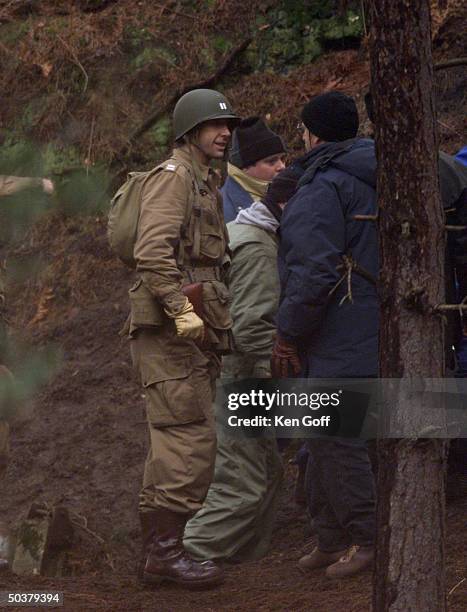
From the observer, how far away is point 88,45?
10180mm

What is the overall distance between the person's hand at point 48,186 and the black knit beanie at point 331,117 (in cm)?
145

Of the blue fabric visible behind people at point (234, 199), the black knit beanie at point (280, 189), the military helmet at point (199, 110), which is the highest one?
the military helmet at point (199, 110)

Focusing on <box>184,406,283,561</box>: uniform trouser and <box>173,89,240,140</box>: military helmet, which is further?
<box>184,406,283,561</box>: uniform trouser

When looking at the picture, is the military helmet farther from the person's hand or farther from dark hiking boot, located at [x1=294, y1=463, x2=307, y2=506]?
dark hiking boot, located at [x1=294, y1=463, x2=307, y2=506]

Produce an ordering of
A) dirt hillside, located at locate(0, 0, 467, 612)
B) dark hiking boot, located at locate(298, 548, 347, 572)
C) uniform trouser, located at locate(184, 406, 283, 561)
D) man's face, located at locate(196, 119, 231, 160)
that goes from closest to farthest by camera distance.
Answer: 1. dark hiking boot, located at locate(298, 548, 347, 572)
2. man's face, located at locate(196, 119, 231, 160)
3. dirt hillside, located at locate(0, 0, 467, 612)
4. uniform trouser, located at locate(184, 406, 283, 561)

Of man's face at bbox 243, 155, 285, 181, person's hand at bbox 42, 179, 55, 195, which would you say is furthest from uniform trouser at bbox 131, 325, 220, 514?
man's face at bbox 243, 155, 285, 181

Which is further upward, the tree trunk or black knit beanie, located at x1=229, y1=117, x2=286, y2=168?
black knit beanie, located at x1=229, y1=117, x2=286, y2=168

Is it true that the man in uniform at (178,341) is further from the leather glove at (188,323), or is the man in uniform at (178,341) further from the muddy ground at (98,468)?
the muddy ground at (98,468)

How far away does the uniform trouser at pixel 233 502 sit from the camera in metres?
5.50

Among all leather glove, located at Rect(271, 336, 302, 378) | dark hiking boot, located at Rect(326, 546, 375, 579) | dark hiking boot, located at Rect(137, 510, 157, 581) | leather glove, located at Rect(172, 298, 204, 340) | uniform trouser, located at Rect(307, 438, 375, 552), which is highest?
leather glove, located at Rect(172, 298, 204, 340)

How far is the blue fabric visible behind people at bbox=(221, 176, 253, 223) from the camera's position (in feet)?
19.1

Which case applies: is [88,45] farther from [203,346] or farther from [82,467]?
[203,346]

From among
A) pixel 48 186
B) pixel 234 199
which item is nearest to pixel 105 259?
pixel 234 199

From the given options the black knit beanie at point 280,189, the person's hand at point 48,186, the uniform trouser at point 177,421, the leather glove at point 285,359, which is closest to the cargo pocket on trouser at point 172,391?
the uniform trouser at point 177,421
